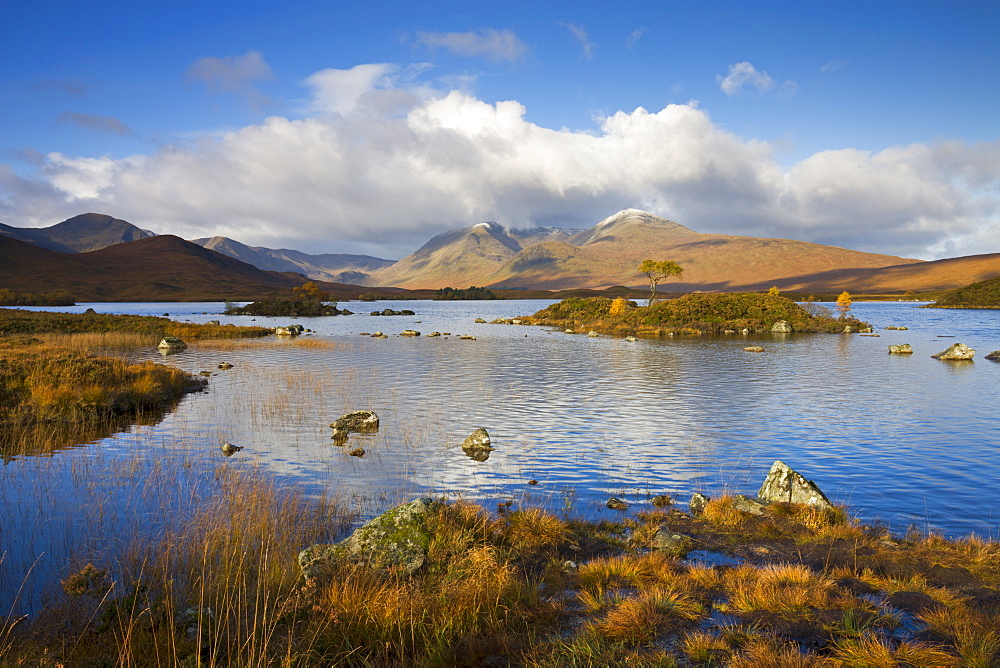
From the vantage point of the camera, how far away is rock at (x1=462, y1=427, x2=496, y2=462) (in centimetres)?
1886

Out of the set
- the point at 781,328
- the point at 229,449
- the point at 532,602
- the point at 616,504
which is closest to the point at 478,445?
the point at 616,504

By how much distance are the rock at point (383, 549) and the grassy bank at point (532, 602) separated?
0.74ft

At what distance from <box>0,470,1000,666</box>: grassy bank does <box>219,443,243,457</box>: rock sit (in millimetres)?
6820

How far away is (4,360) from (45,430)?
30.4ft

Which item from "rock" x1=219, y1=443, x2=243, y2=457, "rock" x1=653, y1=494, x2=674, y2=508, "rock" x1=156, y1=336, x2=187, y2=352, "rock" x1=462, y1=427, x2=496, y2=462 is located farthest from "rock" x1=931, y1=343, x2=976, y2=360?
"rock" x1=156, y1=336, x2=187, y2=352

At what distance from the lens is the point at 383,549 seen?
31.9 ft

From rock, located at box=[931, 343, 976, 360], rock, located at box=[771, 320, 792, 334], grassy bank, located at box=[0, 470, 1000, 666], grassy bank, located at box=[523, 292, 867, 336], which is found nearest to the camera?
grassy bank, located at box=[0, 470, 1000, 666]

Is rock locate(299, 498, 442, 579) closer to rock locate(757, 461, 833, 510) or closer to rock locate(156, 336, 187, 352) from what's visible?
rock locate(757, 461, 833, 510)

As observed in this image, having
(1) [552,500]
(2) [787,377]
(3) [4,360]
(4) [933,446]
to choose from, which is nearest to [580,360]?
(2) [787,377]

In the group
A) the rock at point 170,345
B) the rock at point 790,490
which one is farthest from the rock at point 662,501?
the rock at point 170,345

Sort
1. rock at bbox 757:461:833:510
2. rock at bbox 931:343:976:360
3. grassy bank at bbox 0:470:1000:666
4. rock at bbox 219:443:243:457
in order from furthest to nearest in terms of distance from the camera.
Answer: rock at bbox 931:343:976:360, rock at bbox 219:443:243:457, rock at bbox 757:461:833:510, grassy bank at bbox 0:470:1000:666

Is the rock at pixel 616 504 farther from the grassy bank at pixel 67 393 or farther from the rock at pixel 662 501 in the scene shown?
the grassy bank at pixel 67 393

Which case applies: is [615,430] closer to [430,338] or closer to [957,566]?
[957,566]

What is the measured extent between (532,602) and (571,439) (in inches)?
500
